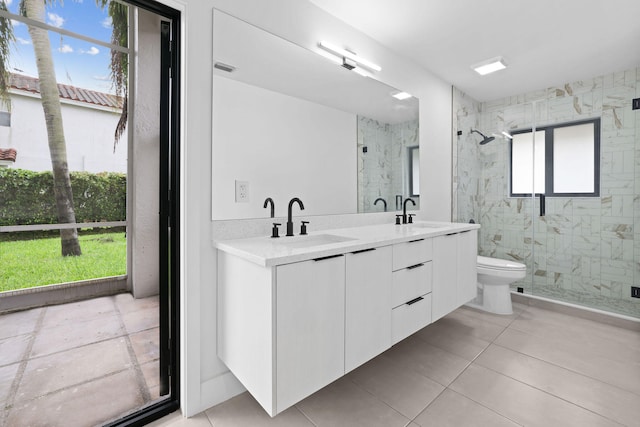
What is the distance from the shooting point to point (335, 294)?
1.41m

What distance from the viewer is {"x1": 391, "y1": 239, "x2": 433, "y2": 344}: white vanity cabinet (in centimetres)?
174

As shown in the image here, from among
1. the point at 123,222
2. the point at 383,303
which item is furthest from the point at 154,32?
the point at 383,303

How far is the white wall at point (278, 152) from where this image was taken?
5.35 feet

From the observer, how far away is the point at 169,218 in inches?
60.3

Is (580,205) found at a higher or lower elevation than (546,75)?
lower

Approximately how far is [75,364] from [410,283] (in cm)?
204

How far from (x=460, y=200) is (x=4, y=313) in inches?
152

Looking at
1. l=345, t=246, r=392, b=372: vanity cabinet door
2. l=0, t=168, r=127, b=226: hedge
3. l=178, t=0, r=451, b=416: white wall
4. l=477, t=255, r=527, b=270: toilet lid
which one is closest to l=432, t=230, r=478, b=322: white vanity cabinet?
l=477, t=255, r=527, b=270: toilet lid

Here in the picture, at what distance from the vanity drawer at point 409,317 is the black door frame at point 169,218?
1.18 metres

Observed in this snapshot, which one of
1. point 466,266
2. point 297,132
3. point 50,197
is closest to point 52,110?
point 50,197

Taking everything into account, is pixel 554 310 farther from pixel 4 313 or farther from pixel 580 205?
pixel 4 313

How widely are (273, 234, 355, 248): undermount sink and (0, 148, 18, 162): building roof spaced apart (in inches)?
51.1

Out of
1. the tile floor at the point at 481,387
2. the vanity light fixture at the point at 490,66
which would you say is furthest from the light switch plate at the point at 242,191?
the vanity light fixture at the point at 490,66

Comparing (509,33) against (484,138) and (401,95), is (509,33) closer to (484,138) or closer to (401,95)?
(401,95)
